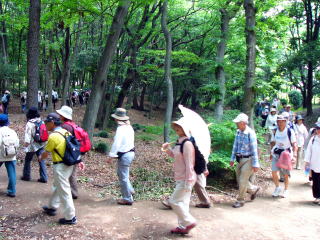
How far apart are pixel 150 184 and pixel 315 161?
4033mm

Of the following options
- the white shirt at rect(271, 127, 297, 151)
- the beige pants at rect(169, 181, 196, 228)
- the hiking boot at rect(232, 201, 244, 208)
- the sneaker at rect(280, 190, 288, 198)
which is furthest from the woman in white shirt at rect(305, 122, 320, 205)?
the beige pants at rect(169, 181, 196, 228)

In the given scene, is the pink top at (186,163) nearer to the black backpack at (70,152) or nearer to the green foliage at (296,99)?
the black backpack at (70,152)

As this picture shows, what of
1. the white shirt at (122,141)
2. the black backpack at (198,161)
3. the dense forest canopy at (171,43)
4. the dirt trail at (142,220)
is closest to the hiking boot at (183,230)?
the dirt trail at (142,220)

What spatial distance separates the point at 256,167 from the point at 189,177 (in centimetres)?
221

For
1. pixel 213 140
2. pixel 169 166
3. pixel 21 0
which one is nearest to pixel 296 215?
pixel 213 140

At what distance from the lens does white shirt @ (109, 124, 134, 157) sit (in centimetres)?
604

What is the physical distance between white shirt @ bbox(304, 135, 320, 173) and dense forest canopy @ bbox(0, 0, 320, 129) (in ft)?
7.32

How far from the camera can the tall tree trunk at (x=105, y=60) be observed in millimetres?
10000

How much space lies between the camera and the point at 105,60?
10.2 m

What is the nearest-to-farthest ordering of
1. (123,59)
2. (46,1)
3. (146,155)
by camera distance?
(46,1) → (146,155) → (123,59)

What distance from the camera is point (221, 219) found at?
19.2 feet

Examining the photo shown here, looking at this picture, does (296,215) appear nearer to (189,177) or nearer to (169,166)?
(189,177)

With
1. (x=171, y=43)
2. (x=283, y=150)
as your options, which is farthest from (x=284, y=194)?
(x=171, y=43)

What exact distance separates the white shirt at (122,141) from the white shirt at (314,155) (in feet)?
13.7
